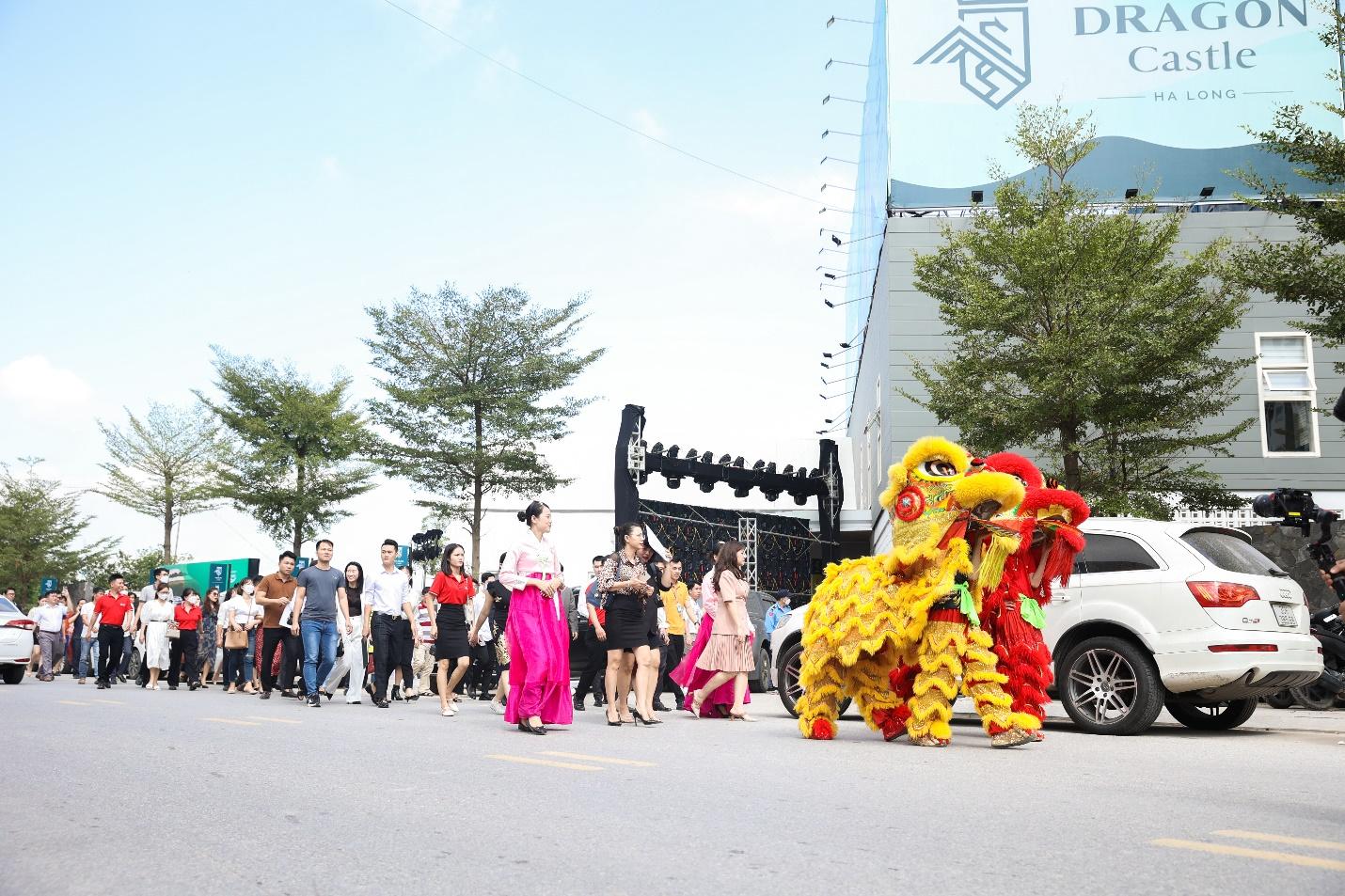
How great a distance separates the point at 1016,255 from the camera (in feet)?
61.7

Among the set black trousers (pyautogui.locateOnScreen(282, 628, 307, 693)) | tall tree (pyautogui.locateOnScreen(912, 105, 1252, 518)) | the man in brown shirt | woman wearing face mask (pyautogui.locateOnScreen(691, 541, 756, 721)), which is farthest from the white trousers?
tall tree (pyautogui.locateOnScreen(912, 105, 1252, 518))

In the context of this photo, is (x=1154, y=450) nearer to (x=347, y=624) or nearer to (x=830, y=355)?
(x=347, y=624)

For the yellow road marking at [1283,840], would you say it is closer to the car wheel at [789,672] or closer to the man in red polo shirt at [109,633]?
the car wheel at [789,672]

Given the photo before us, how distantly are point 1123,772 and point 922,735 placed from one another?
2016 mm

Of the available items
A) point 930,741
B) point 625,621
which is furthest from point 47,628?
point 930,741

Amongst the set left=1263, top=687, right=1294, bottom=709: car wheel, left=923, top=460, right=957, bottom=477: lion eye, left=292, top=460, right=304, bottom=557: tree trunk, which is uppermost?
left=292, top=460, right=304, bottom=557: tree trunk

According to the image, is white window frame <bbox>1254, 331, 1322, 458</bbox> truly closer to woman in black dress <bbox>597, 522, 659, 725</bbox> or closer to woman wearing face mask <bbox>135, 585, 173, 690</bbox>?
woman in black dress <bbox>597, 522, 659, 725</bbox>

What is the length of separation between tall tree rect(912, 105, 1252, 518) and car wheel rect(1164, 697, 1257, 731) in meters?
7.24

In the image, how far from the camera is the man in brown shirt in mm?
16859

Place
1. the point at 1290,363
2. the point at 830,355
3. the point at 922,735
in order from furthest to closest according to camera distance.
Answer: the point at 830,355 < the point at 1290,363 < the point at 922,735

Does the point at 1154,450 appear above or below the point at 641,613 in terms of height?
above

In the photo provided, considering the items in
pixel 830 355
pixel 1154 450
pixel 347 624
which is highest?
pixel 830 355

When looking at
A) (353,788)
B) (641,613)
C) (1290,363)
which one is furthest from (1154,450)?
(353,788)

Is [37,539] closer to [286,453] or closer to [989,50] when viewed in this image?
[286,453]
